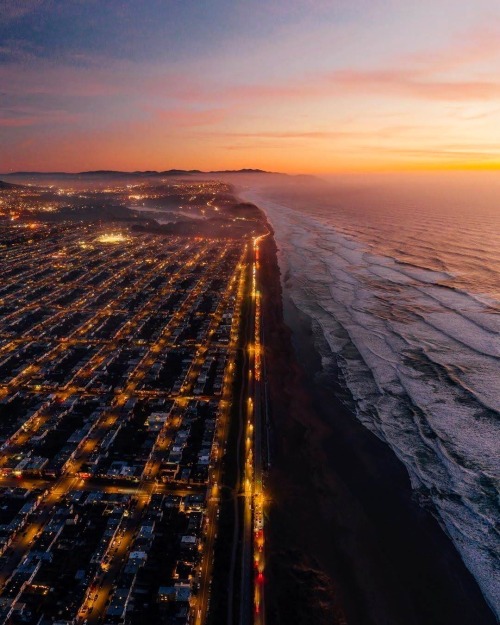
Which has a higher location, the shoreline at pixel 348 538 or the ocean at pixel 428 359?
the ocean at pixel 428 359

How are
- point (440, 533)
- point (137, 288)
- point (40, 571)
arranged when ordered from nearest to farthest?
1. point (40, 571)
2. point (440, 533)
3. point (137, 288)

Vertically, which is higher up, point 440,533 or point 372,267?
point 372,267

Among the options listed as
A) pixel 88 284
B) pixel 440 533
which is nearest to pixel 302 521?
pixel 440 533

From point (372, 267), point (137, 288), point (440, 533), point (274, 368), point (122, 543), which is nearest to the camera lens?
point (122, 543)

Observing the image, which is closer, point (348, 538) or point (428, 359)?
point (348, 538)

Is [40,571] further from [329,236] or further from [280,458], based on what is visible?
[329,236]
